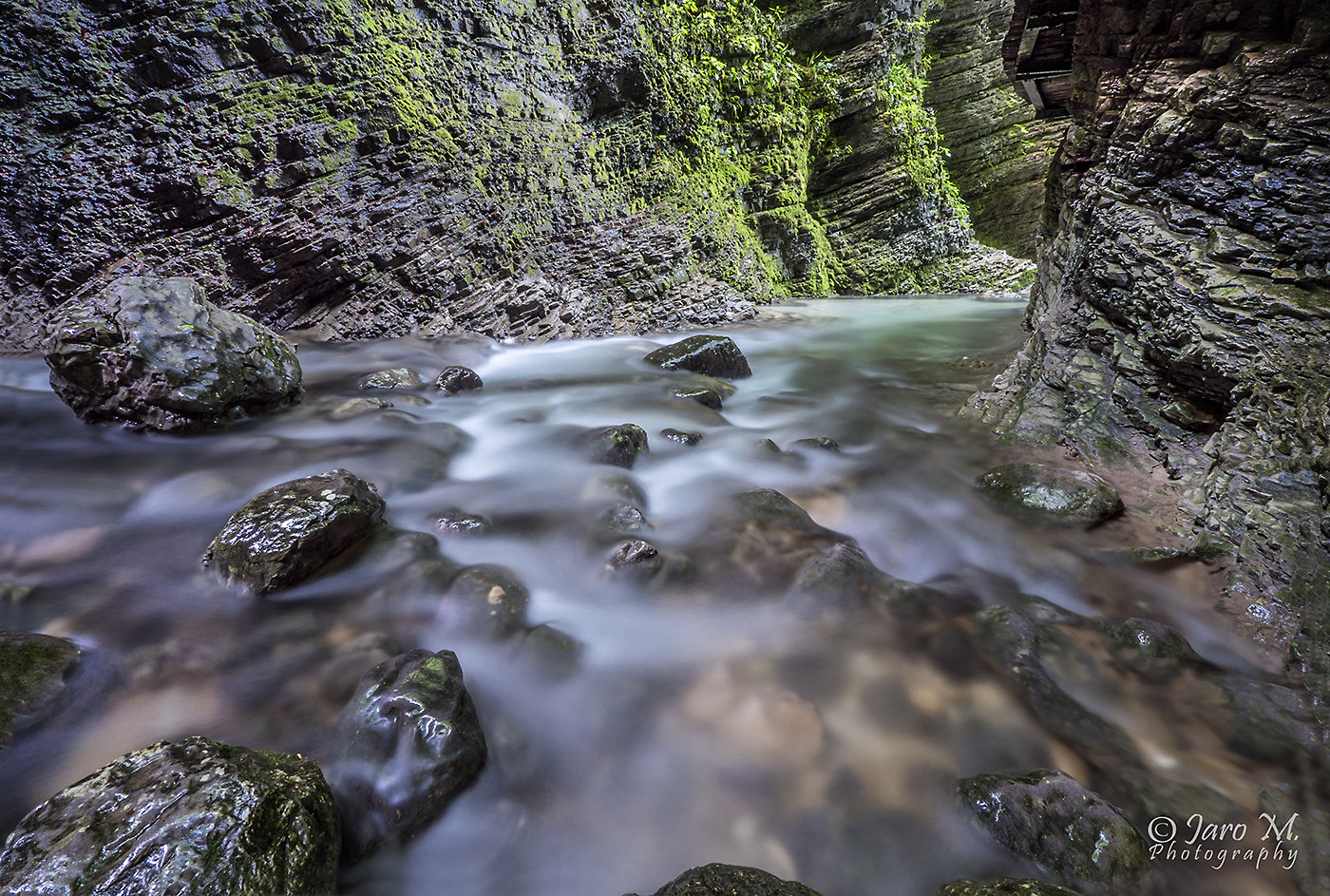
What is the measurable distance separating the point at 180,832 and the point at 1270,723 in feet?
10.7

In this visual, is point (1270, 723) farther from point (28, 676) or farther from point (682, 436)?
point (28, 676)

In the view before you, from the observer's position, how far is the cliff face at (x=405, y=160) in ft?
17.9

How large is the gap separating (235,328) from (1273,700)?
586 cm

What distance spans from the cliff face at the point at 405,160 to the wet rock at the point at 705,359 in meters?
1.76

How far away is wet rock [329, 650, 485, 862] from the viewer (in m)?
1.75

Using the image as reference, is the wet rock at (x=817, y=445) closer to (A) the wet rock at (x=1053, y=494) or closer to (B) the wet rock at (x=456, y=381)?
(A) the wet rock at (x=1053, y=494)

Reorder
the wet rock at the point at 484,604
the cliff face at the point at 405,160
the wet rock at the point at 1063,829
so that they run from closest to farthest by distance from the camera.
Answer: the wet rock at the point at 1063,829 → the wet rock at the point at 484,604 → the cliff face at the point at 405,160

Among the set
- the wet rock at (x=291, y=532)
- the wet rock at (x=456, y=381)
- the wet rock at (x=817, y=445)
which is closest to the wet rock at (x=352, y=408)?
the wet rock at (x=456, y=381)

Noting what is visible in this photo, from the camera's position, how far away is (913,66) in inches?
555

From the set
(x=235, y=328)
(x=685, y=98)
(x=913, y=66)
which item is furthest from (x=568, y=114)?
(x=913, y=66)

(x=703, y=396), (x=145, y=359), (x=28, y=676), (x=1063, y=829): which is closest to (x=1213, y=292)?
(x=1063, y=829)

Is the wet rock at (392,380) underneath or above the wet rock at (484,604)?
above

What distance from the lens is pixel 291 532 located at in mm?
2650

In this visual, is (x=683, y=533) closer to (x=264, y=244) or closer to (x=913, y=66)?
(x=264, y=244)
